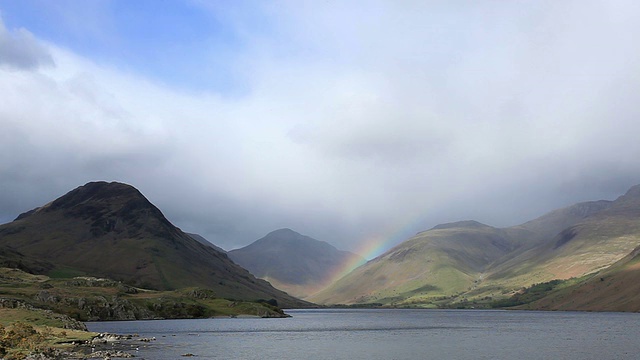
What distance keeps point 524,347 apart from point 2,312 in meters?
136

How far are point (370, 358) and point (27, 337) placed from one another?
6728 centimetres

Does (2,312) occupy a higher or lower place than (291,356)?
higher

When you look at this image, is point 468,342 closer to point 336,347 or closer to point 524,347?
point 524,347

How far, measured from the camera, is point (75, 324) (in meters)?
163

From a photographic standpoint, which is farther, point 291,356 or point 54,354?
point 291,356

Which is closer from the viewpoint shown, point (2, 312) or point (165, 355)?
point (165, 355)

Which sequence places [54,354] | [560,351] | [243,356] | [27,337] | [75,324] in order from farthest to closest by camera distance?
[75,324], [560,351], [243,356], [27,337], [54,354]

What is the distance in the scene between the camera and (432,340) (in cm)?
16388

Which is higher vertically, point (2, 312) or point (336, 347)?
point (2, 312)

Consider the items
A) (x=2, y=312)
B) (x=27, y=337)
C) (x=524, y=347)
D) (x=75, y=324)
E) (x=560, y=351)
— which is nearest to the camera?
(x=27, y=337)

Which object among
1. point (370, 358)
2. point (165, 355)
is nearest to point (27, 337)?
point (165, 355)

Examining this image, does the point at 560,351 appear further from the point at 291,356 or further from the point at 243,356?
the point at 243,356

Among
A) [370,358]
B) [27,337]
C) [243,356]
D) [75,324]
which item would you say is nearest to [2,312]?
[75,324]

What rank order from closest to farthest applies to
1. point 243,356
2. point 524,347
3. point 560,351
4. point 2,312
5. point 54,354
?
point 54,354
point 243,356
point 560,351
point 524,347
point 2,312
